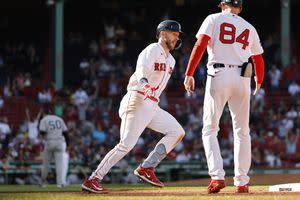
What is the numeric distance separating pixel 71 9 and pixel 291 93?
9.82m

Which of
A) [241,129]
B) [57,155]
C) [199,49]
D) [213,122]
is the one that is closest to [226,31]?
[199,49]

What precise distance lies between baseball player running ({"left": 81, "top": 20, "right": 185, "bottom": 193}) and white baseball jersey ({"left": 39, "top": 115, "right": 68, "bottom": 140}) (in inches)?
285

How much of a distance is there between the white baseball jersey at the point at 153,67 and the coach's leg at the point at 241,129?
1206mm

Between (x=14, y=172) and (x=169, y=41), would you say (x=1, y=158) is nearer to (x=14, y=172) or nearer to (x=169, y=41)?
(x=14, y=172)

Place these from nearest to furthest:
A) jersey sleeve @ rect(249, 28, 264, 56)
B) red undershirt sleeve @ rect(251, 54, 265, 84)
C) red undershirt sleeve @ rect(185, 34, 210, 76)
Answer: red undershirt sleeve @ rect(185, 34, 210, 76) < jersey sleeve @ rect(249, 28, 264, 56) < red undershirt sleeve @ rect(251, 54, 265, 84)

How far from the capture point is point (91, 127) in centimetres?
2461

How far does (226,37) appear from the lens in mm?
9617

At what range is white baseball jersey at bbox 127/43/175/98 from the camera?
34.5 ft

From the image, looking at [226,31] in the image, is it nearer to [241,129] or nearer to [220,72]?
[220,72]

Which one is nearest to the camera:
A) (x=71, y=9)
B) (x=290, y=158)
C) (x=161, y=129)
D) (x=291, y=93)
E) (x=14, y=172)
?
(x=161, y=129)

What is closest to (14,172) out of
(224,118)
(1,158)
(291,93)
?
(1,158)

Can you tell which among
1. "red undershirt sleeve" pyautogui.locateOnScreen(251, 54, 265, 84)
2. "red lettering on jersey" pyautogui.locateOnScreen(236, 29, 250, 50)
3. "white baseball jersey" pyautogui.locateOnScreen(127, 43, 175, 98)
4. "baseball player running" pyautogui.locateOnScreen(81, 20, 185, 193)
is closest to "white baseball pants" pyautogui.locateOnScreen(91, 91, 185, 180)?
"baseball player running" pyautogui.locateOnScreen(81, 20, 185, 193)

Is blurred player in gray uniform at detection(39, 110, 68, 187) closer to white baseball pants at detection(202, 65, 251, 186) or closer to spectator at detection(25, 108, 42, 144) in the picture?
spectator at detection(25, 108, 42, 144)

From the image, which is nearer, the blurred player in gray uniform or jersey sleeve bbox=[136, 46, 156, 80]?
jersey sleeve bbox=[136, 46, 156, 80]
